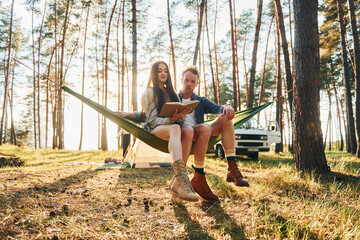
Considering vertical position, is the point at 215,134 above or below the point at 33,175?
above

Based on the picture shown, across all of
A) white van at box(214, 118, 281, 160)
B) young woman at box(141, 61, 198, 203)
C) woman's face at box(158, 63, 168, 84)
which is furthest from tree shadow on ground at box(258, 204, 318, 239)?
white van at box(214, 118, 281, 160)

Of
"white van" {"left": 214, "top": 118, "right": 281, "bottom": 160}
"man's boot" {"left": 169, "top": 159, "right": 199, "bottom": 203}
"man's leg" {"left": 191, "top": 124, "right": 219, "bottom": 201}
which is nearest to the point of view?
"man's boot" {"left": 169, "top": 159, "right": 199, "bottom": 203}

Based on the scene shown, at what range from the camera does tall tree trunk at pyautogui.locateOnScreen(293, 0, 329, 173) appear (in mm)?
2596

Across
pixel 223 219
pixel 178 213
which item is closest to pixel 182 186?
pixel 178 213

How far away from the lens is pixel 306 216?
54.0 inches

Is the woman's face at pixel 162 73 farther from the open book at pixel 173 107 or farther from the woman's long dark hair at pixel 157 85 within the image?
the open book at pixel 173 107

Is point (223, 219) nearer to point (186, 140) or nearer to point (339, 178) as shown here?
point (186, 140)

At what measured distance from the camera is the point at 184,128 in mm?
1772

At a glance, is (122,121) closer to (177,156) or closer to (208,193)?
(177,156)

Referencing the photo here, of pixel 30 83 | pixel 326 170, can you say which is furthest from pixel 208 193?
pixel 30 83

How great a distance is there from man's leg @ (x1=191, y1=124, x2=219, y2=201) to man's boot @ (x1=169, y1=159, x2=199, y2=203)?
22 centimetres

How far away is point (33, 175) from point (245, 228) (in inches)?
110

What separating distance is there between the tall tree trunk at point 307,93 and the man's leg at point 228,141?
1.22m

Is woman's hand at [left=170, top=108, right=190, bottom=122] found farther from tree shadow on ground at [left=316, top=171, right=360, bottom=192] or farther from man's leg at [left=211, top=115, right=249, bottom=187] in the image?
tree shadow on ground at [left=316, top=171, right=360, bottom=192]
